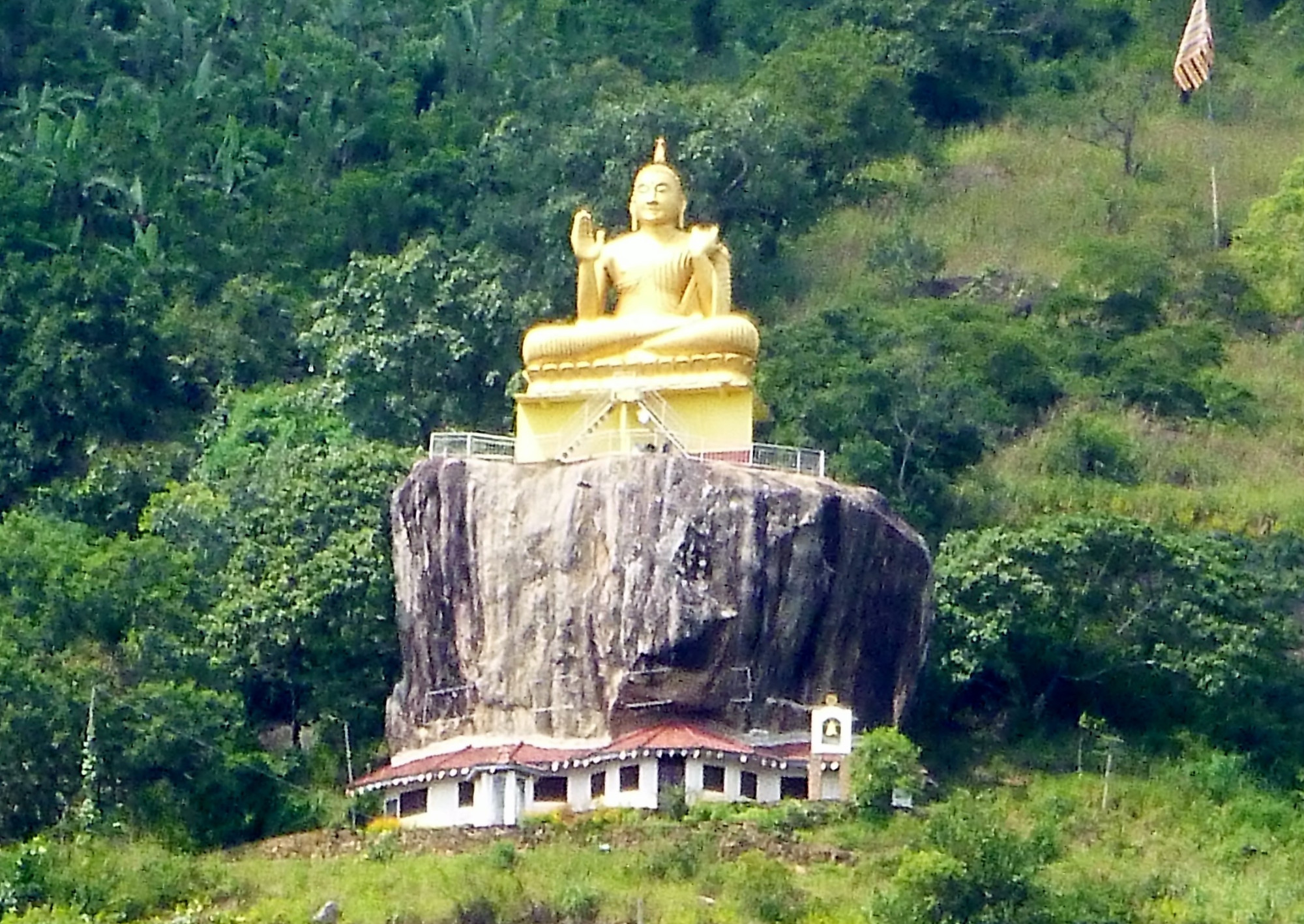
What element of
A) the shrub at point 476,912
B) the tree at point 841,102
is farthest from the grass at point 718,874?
the tree at point 841,102

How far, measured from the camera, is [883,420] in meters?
46.0

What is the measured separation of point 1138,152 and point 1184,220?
3724 mm

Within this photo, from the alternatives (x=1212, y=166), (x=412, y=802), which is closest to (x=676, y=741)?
(x=412, y=802)

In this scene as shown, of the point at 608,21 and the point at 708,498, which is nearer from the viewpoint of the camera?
the point at 708,498

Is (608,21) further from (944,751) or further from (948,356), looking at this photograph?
(944,751)

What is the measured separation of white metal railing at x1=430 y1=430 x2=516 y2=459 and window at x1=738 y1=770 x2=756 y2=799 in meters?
4.25

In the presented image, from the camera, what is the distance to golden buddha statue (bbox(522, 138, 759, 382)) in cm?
4112

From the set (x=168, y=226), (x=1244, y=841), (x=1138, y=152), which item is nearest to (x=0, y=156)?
(x=168, y=226)

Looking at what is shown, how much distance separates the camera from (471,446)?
4138cm

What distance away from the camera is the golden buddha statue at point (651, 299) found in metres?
41.1

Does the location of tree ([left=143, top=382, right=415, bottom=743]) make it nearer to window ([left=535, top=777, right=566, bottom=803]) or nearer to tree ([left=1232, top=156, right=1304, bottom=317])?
window ([left=535, top=777, right=566, bottom=803])

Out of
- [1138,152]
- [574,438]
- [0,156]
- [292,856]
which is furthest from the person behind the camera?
[1138,152]

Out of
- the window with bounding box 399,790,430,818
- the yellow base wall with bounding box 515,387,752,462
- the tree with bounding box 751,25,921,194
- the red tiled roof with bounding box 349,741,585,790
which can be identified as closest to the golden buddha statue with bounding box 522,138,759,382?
the yellow base wall with bounding box 515,387,752,462

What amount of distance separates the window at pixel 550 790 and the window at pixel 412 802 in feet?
3.71
